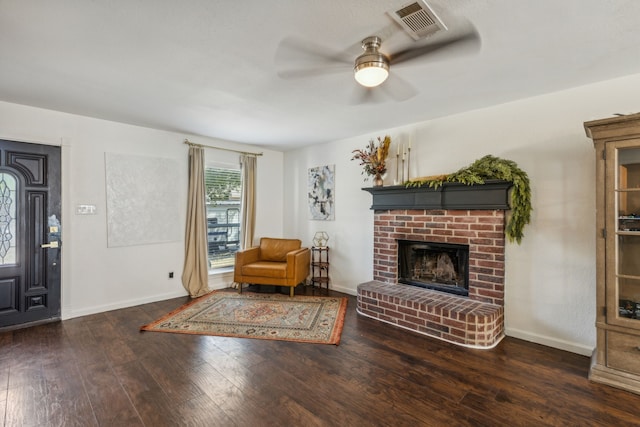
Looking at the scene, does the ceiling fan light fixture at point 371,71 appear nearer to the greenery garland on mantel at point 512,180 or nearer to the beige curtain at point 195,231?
the greenery garland on mantel at point 512,180

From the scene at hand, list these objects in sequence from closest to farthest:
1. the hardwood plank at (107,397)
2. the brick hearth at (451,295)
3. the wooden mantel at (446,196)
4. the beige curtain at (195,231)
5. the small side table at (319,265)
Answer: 1. the hardwood plank at (107,397)
2. the brick hearth at (451,295)
3. the wooden mantel at (446,196)
4. the beige curtain at (195,231)
5. the small side table at (319,265)

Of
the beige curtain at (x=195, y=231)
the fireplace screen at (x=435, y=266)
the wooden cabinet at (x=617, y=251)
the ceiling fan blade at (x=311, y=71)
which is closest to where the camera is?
the wooden cabinet at (x=617, y=251)

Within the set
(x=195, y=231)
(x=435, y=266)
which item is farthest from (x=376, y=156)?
(x=195, y=231)

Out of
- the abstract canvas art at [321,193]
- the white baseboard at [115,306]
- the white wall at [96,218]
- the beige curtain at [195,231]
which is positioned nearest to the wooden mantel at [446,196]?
the abstract canvas art at [321,193]

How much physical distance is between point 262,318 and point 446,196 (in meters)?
2.51

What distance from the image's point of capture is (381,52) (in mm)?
2100

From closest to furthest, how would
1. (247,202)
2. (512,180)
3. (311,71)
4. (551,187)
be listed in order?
(311,71) < (551,187) < (512,180) < (247,202)

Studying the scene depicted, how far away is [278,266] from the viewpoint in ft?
14.5

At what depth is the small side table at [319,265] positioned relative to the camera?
15.9 ft

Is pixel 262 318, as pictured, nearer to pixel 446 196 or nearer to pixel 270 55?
pixel 446 196

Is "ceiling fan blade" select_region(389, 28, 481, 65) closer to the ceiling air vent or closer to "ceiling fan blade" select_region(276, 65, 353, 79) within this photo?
the ceiling air vent

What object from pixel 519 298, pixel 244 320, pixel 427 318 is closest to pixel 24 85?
pixel 244 320

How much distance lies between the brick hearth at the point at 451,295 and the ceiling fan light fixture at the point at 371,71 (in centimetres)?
193

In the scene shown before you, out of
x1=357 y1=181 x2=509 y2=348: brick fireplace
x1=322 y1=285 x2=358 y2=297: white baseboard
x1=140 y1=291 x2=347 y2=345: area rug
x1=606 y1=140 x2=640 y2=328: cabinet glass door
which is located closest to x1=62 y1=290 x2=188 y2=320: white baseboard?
x1=140 y1=291 x2=347 y2=345: area rug
